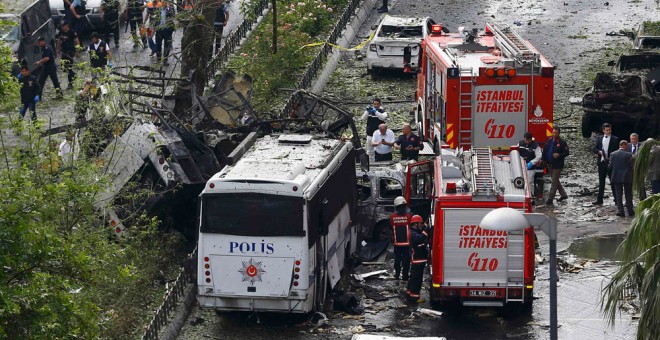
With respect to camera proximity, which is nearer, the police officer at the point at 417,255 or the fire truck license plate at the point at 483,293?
the fire truck license plate at the point at 483,293

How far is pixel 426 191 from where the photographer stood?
25.8 metres

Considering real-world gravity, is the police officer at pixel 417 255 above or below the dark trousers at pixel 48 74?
below

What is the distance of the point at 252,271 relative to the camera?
2178cm

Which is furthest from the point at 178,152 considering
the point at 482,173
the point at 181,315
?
the point at 482,173

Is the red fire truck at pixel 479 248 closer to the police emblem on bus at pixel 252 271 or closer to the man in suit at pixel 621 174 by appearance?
the police emblem on bus at pixel 252 271

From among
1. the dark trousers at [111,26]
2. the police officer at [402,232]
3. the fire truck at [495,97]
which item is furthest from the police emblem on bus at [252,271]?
the dark trousers at [111,26]

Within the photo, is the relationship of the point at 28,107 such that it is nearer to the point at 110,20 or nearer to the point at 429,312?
the point at 110,20

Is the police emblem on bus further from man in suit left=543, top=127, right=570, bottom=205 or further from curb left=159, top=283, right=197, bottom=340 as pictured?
man in suit left=543, top=127, right=570, bottom=205

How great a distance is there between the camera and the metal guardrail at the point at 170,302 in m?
20.6

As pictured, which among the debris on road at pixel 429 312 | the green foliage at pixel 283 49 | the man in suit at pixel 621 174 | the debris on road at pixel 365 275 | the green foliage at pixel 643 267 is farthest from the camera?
the green foliage at pixel 283 49

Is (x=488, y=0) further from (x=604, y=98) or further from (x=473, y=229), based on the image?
(x=473, y=229)

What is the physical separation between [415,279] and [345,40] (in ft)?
61.7

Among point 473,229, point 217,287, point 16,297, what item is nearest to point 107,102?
point 217,287

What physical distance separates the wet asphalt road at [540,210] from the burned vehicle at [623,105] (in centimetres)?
99
